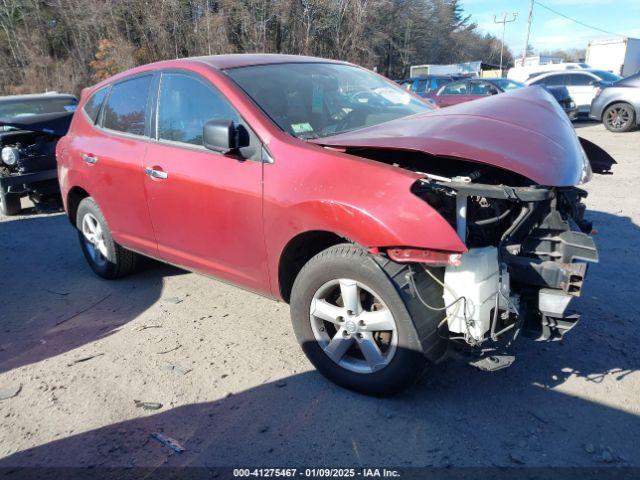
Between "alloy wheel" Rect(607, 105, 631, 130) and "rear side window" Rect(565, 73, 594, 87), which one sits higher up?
"rear side window" Rect(565, 73, 594, 87)

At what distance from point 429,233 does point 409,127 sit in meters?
0.87

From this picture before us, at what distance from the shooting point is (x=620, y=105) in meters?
13.0

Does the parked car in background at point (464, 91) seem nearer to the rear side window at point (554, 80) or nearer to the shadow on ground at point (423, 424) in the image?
the rear side window at point (554, 80)

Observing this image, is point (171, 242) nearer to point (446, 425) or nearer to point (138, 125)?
point (138, 125)

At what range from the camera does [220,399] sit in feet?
9.88

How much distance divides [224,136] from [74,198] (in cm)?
273

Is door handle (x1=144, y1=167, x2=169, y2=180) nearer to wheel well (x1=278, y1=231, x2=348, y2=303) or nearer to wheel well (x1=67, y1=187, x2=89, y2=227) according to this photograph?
wheel well (x1=278, y1=231, x2=348, y2=303)

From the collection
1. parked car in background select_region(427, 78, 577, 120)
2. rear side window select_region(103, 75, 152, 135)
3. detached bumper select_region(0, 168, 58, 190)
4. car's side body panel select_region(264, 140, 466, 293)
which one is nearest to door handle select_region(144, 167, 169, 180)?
rear side window select_region(103, 75, 152, 135)

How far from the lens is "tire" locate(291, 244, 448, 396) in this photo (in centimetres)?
258

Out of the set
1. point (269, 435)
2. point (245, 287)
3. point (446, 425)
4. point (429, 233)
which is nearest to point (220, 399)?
point (269, 435)

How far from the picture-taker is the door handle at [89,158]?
14.3 feet

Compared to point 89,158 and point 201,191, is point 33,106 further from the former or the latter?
point 201,191

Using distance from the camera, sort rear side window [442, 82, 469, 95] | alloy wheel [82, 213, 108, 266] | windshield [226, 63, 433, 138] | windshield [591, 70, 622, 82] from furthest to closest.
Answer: windshield [591, 70, 622, 82] < rear side window [442, 82, 469, 95] < alloy wheel [82, 213, 108, 266] < windshield [226, 63, 433, 138]

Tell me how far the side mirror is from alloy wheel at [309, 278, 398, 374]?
99cm
